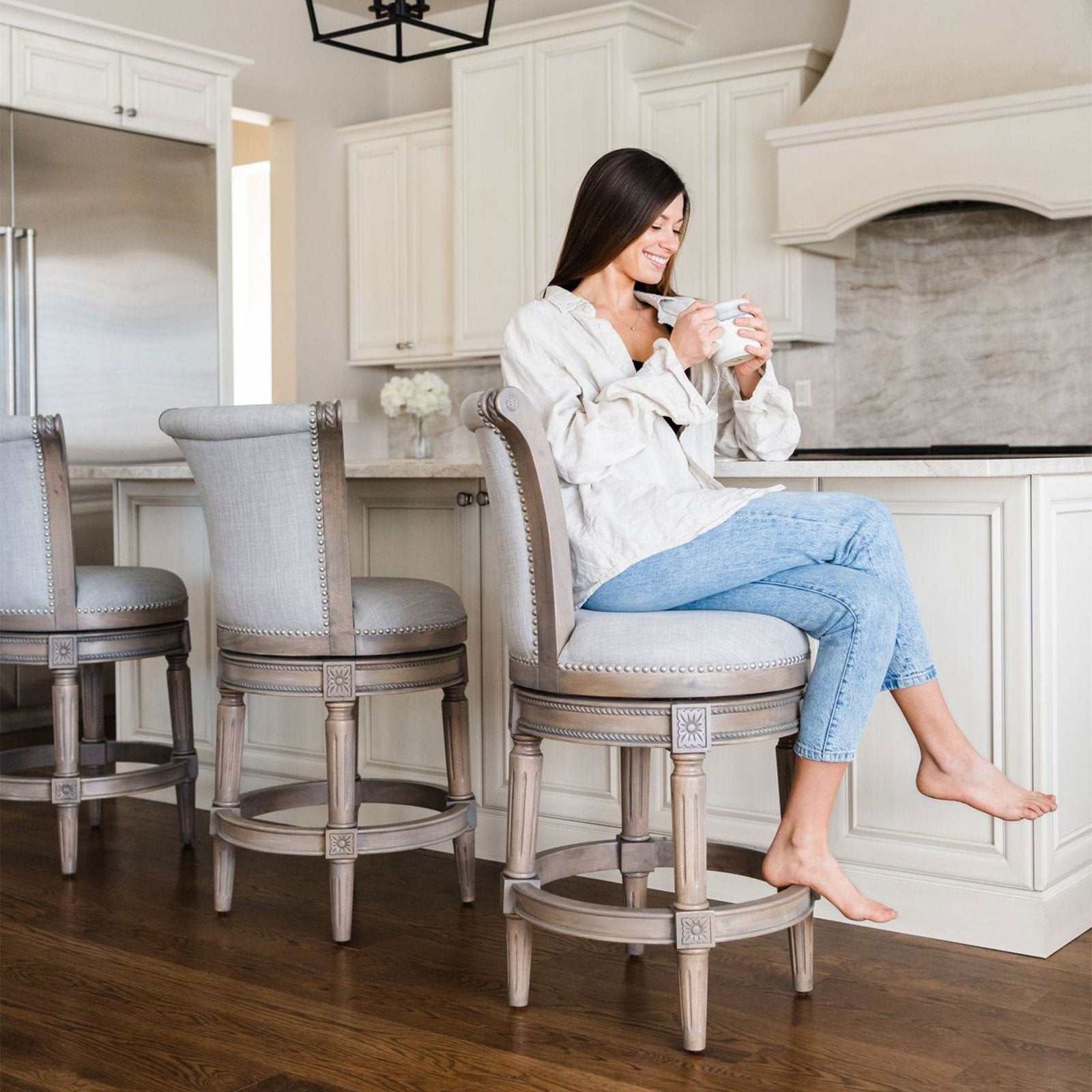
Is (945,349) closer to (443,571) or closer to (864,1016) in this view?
(443,571)

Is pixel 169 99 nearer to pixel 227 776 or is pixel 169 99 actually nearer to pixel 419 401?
pixel 419 401

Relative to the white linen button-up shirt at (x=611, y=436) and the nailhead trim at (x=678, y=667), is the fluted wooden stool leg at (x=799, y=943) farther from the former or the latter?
the white linen button-up shirt at (x=611, y=436)

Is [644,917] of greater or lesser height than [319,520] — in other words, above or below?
below

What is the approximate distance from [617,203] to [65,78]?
3.25 meters

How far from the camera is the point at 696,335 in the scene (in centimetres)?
221

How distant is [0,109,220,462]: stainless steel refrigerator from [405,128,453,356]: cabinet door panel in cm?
96

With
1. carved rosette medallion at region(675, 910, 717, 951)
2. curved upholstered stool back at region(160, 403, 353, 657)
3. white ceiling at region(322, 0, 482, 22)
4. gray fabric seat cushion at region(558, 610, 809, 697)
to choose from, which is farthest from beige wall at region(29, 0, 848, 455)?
carved rosette medallion at region(675, 910, 717, 951)

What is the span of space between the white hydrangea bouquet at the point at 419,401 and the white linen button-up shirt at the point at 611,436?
3.20m

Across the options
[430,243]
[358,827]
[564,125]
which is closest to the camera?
[358,827]

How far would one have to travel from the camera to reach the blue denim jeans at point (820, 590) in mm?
2100

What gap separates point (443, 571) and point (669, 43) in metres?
3.00

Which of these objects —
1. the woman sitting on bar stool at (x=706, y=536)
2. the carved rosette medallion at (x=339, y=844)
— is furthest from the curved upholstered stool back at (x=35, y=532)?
the woman sitting on bar stool at (x=706, y=536)

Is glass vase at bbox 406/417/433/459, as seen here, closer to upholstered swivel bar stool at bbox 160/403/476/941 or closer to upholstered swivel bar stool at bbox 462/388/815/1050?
upholstered swivel bar stool at bbox 160/403/476/941

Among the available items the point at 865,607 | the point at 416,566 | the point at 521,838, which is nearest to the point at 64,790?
the point at 416,566
